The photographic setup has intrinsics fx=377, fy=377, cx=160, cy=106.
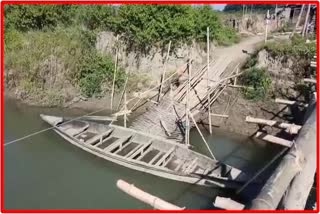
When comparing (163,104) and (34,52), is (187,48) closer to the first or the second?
(163,104)

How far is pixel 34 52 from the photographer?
53.8 ft

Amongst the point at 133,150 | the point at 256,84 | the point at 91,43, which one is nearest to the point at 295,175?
the point at 133,150

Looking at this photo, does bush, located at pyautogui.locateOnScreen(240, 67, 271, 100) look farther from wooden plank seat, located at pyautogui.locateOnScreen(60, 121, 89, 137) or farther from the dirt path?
wooden plank seat, located at pyautogui.locateOnScreen(60, 121, 89, 137)

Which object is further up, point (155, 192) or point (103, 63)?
point (103, 63)

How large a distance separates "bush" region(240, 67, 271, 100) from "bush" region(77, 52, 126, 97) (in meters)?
5.29

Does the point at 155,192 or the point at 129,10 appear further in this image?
the point at 129,10

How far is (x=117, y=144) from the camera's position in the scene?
38.2ft

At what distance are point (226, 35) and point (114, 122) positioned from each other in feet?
32.2

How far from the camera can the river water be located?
9320mm

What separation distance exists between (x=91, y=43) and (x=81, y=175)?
8.45 metres

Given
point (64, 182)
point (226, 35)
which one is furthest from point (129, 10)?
point (64, 182)

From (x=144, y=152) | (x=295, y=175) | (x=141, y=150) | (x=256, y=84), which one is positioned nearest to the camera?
(x=295, y=175)

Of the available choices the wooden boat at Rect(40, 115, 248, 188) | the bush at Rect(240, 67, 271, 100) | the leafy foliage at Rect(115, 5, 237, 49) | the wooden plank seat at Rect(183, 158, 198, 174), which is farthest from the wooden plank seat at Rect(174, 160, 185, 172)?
the leafy foliage at Rect(115, 5, 237, 49)

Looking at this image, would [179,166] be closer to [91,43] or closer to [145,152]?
[145,152]
